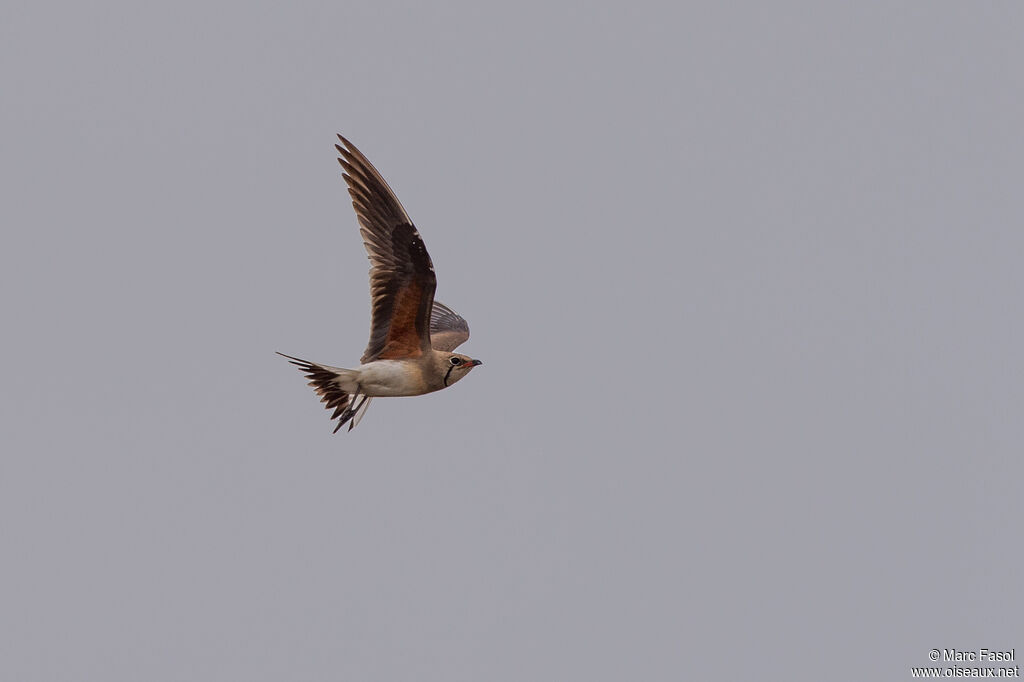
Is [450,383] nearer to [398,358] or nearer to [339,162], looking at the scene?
[398,358]

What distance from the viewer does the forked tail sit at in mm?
16266

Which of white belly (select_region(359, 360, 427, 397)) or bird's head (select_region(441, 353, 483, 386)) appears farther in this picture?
bird's head (select_region(441, 353, 483, 386))

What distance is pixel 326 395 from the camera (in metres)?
16.6

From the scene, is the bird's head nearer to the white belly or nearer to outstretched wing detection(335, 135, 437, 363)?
the white belly

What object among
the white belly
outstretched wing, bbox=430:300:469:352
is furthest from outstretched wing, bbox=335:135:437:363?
outstretched wing, bbox=430:300:469:352

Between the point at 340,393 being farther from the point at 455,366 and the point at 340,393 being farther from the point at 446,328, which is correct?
the point at 446,328

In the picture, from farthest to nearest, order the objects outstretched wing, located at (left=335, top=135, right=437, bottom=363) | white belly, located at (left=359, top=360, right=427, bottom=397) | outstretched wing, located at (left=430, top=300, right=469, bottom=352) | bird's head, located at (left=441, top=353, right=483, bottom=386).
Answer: outstretched wing, located at (left=430, top=300, right=469, bottom=352) → bird's head, located at (left=441, top=353, right=483, bottom=386) → white belly, located at (left=359, top=360, right=427, bottom=397) → outstretched wing, located at (left=335, top=135, right=437, bottom=363)

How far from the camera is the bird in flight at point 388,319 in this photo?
15492 millimetres

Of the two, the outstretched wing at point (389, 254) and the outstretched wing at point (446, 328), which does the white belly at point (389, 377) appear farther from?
the outstretched wing at point (446, 328)

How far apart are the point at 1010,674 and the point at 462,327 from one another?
28.5ft

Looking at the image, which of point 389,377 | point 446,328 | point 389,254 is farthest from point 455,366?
point 446,328

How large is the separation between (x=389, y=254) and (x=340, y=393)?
1968mm

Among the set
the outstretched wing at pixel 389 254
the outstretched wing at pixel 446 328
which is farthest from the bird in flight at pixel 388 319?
the outstretched wing at pixel 446 328

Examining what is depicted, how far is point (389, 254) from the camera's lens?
15.7 m
